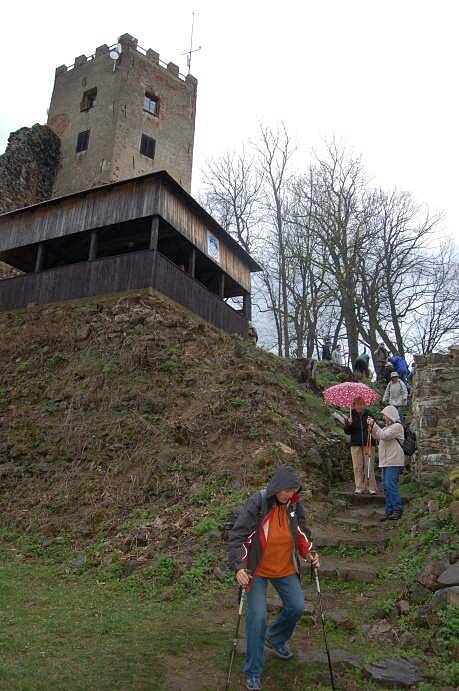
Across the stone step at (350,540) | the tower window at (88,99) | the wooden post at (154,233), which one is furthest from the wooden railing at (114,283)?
the tower window at (88,99)

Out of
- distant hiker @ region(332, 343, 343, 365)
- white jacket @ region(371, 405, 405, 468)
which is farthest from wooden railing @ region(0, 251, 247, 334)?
distant hiker @ region(332, 343, 343, 365)

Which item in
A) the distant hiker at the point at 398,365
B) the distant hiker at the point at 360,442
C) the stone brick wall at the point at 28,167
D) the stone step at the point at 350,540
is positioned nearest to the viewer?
the stone step at the point at 350,540

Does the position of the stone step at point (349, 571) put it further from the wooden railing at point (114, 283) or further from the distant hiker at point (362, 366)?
the distant hiker at point (362, 366)

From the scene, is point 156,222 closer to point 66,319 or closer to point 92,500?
point 66,319

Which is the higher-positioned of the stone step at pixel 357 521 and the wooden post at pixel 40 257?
the wooden post at pixel 40 257

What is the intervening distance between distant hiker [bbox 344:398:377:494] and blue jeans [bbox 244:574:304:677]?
503 centimetres

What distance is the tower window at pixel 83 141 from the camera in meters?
23.9

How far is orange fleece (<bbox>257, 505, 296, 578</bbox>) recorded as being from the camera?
412 cm

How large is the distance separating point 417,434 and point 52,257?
14.6 metres

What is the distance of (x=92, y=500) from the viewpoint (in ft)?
28.6

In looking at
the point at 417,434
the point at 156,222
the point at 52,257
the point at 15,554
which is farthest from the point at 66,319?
the point at 417,434

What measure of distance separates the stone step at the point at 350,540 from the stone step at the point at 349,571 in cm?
40

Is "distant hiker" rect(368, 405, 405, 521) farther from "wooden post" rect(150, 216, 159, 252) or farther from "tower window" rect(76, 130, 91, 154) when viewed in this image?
"tower window" rect(76, 130, 91, 154)

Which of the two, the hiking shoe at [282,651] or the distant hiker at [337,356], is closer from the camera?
the hiking shoe at [282,651]
